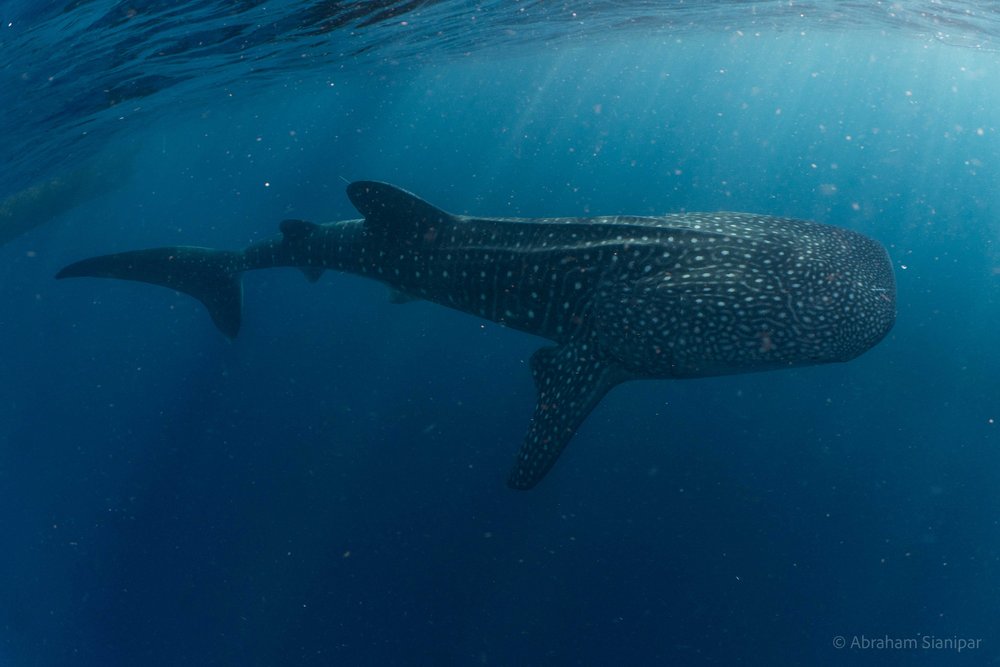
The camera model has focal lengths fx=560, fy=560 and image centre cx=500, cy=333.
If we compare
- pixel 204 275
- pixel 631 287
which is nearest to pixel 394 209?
pixel 631 287

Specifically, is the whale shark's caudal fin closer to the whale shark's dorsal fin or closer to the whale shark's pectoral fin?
the whale shark's dorsal fin

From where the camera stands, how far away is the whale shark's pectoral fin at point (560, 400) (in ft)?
18.8

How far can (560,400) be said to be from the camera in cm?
593

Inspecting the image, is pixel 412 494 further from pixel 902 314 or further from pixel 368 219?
pixel 902 314

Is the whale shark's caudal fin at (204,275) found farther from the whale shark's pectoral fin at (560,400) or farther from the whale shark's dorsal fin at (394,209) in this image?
the whale shark's pectoral fin at (560,400)

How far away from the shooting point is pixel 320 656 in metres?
9.37

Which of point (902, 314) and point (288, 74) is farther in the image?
point (288, 74)

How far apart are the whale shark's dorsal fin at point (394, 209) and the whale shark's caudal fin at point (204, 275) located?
336 cm

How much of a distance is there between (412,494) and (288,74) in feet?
72.3

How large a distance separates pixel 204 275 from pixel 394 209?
4173 millimetres

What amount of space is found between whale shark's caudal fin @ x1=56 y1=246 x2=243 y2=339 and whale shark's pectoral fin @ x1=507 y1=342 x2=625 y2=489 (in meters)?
5.74

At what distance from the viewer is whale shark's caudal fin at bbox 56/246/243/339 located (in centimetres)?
878

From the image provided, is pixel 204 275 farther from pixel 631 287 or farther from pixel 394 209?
pixel 631 287

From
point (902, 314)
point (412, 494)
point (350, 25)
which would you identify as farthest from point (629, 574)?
point (350, 25)
